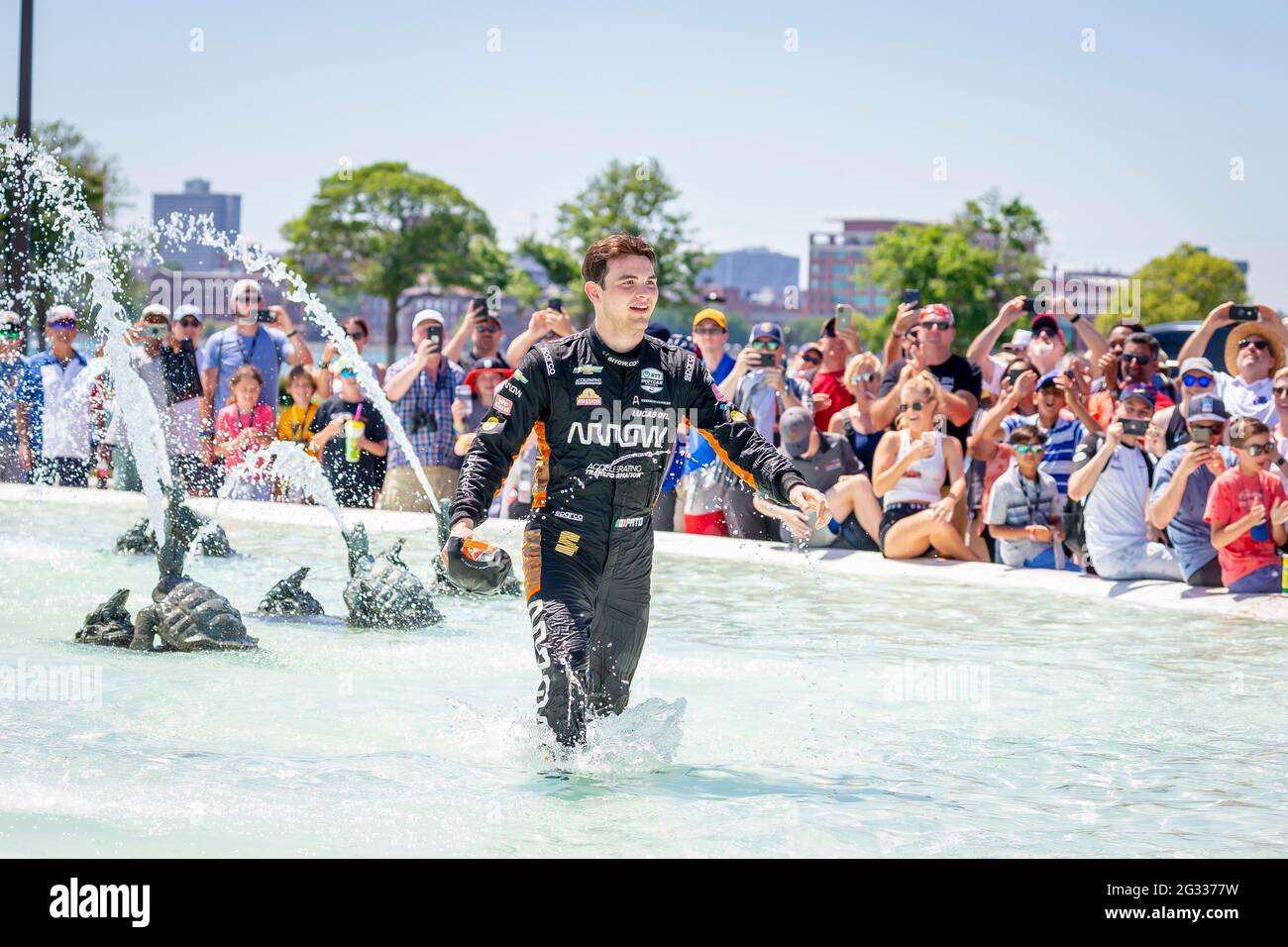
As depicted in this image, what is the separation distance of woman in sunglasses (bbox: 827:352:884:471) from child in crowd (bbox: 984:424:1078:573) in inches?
60.7

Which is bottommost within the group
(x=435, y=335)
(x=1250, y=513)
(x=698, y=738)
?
(x=698, y=738)

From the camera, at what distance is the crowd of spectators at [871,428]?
9.91 metres

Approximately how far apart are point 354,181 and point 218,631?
314 ft

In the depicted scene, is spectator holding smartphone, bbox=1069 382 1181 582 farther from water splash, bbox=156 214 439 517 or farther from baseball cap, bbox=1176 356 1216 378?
water splash, bbox=156 214 439 517

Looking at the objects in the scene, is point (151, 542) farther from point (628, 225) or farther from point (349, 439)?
point (628, 225)

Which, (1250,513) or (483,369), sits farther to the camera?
(483,369)

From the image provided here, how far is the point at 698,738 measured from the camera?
6473 millimetres

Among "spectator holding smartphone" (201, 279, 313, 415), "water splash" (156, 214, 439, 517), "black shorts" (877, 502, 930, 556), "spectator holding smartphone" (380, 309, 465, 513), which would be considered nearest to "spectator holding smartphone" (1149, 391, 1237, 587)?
"black shorts" (877, 502, 930, 556)

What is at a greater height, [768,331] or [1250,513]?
[768,331]

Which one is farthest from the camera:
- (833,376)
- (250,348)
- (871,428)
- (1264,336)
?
(250,348)

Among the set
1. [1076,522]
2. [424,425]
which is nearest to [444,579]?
[424,425]

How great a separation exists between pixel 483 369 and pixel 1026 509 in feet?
15.6

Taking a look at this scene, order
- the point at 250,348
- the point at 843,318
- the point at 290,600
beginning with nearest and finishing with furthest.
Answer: the point at 290,600 → the point at 843,318 → the point at 250,348

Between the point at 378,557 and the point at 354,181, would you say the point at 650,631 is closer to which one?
the point at 378,557
